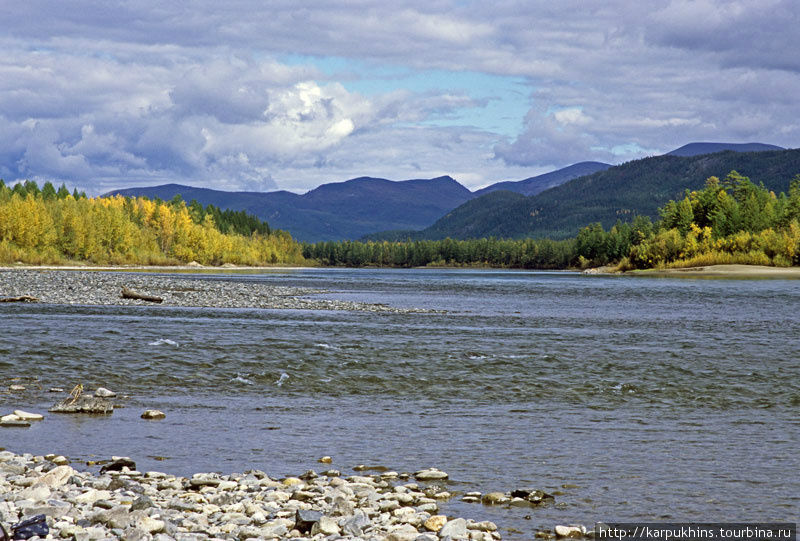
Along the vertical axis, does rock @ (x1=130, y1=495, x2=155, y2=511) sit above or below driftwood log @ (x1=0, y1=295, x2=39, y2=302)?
below

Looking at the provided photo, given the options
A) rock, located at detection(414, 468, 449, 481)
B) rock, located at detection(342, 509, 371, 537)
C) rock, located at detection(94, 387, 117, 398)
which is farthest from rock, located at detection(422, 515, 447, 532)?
rock, located at detection(94, 387, 117, 398)

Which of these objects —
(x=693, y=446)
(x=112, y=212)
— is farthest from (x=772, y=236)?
(x=693, y=446)

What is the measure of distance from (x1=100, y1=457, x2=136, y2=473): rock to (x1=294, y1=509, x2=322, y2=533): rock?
442cm

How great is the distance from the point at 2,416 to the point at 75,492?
7.30m

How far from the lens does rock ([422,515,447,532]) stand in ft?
33.2

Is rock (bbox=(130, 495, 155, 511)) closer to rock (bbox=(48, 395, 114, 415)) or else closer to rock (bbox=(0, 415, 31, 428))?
rock (bbox=(0, 415, 31, 428))

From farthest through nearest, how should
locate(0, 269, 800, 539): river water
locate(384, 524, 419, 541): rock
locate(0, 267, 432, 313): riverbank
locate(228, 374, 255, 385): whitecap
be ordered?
locate(0, 267, 432, 313): riverbank → locate(228, 374, 255, 385): whitecap → locate(0, 269, 800, 539): river water → locate(384, 524, 419, 541): rock

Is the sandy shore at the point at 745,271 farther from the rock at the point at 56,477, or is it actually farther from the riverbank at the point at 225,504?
the rock at the point at 56,477

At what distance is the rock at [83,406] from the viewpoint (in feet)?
59.1

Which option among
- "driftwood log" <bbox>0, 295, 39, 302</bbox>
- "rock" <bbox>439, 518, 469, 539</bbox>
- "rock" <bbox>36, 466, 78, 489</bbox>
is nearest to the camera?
"rock" <bbox>439, 518, 469, 539</bbox>

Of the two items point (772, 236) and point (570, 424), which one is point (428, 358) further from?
point (772, 236)

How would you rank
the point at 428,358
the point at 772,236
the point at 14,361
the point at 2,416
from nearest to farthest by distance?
the point at 2,416 < the point at 14,361 < the point at 428,358 < the point at 772,236

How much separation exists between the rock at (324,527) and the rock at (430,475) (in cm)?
317

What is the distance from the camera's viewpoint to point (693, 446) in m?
15.4
